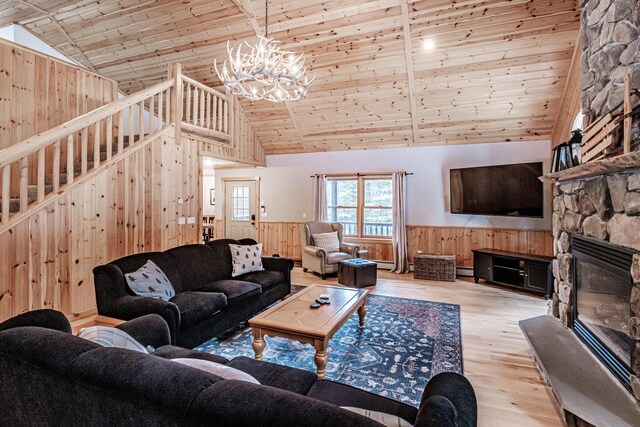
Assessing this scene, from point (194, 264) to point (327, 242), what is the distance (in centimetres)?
293

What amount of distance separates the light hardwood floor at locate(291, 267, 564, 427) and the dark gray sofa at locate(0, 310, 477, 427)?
3.77 feet

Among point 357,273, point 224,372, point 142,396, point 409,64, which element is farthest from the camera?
point 357,273

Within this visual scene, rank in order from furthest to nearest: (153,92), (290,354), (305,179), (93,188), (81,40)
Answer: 1. (305,179)
2. (81,40)
3. (153,92)
4. (93,188)
5. (290,354)

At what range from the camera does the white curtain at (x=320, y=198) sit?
710cm

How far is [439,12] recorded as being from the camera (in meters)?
4.21

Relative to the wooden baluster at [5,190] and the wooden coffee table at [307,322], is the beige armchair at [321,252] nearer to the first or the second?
the wooden coffee table at [307,322]

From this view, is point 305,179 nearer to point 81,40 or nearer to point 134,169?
point 134,169

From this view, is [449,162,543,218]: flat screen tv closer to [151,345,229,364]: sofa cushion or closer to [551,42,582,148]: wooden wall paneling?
[551,42,582,148]: wooden wall paneling

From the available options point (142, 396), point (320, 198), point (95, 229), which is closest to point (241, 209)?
point (320, 198)

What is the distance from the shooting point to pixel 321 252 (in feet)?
18.9

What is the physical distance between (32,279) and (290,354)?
105 inches

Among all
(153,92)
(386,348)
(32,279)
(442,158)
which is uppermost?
(153,92)

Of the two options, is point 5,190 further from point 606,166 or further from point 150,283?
point 606,166

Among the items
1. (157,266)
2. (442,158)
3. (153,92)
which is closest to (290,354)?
(157,266)
